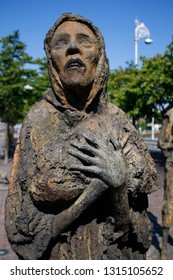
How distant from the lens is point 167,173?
6.52 m

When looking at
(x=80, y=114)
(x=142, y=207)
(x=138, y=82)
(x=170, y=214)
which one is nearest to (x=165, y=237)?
(x=170, y=214)

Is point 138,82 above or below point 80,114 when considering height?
above

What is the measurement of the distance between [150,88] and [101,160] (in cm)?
1892

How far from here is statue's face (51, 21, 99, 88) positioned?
7.25ft

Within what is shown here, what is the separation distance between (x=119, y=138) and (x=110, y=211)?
481mm

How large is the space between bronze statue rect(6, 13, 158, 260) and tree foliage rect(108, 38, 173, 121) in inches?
698

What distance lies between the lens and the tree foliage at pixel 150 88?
64.8 feet

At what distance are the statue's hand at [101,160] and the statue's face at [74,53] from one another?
0.37 m

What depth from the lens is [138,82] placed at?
21.3 meters

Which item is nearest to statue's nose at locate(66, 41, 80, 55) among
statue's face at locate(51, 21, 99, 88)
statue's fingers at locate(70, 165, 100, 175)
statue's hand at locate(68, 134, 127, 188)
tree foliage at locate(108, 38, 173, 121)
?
statue's face at locate(51, 21, 99, 88)

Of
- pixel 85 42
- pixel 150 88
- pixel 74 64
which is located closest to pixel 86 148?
pixel 74 64

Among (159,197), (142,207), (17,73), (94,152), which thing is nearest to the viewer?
(94,152)

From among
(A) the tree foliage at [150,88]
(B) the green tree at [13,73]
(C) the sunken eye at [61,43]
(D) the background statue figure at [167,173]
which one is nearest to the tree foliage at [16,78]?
(B) the green tree at [13,73]

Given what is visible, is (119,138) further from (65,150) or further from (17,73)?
(17,73)
